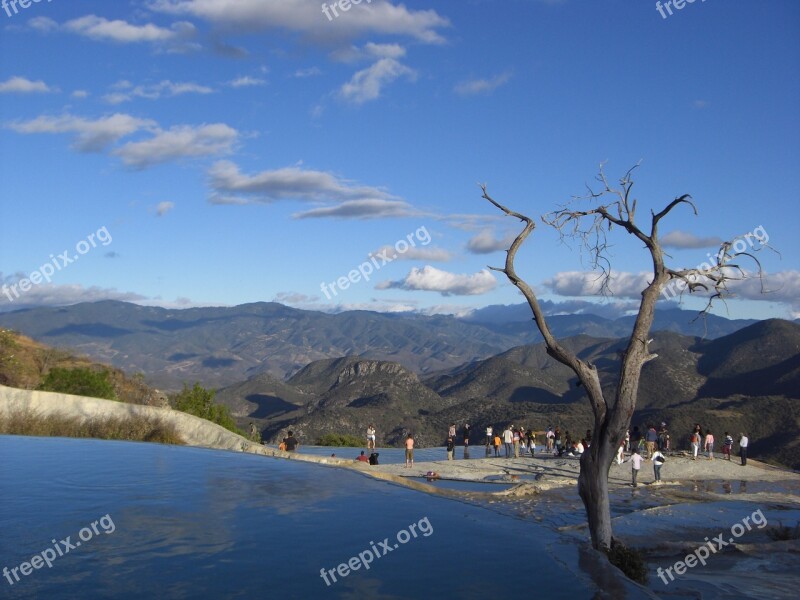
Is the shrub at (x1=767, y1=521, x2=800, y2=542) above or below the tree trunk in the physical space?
below

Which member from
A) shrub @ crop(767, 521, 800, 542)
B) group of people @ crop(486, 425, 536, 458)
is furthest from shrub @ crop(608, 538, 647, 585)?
group of people @ crop(486, 425, 536, 458)

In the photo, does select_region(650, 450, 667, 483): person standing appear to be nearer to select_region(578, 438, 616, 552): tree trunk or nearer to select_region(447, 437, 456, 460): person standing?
select_region(447, 437, 456, 460): person standing

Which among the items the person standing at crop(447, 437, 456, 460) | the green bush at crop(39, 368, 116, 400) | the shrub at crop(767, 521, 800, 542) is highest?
the green bush at crop(39, 368, 116, 400)

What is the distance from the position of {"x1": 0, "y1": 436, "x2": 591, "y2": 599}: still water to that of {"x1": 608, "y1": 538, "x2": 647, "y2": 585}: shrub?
802 mm

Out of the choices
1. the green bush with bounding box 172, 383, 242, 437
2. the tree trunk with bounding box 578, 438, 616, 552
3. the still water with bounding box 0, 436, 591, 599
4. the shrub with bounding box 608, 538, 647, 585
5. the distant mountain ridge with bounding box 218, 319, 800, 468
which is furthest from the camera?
the distant mountain ridge with bounding box 218, 319, 800, 468

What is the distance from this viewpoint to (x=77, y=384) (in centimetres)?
3988

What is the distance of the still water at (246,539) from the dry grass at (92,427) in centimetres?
917

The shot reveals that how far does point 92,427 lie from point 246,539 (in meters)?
19.6

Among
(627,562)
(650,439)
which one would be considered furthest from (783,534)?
(650,439)

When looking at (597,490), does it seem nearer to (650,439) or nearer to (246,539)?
(246,539)

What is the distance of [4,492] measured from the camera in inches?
596

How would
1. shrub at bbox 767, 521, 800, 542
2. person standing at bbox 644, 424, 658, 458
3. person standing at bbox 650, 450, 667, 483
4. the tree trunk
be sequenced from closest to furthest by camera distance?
the tree trunk < shrub at bbox 767, 521, 800, 542 < person standing at bbox 650, 450, 667, 483 < person standing at bbox 644, 424, 658, 458

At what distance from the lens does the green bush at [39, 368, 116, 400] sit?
3938 centimetres

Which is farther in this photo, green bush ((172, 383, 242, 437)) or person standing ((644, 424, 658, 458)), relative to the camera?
green bush ((172, 383, 242, 437))
